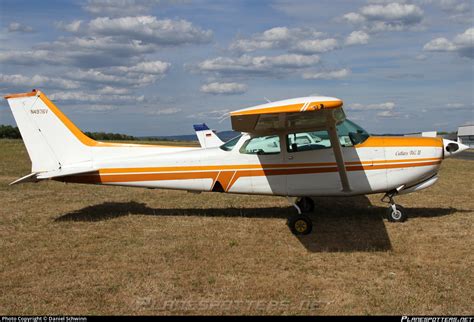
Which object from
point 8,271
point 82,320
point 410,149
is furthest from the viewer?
point 410,149

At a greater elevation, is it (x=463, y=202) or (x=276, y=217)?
(x=276, y=217)

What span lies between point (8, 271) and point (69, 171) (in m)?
3.19

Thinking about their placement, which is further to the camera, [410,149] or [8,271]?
[410,149]

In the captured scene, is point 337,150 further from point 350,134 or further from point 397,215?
point 397,215

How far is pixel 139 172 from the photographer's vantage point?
8719 millimetres

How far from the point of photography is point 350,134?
812 centimetres

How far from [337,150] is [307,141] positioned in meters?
0.84

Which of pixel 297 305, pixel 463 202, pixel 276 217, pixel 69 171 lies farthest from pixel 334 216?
pixel 69 171

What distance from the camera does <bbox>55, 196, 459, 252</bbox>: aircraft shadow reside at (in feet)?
22.9

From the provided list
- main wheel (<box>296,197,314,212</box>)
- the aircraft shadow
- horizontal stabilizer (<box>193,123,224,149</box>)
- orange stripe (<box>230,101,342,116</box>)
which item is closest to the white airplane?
the aircraft shadow

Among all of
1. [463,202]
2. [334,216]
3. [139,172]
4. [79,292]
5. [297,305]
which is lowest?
[463,202]

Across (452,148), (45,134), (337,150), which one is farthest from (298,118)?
(45,134)

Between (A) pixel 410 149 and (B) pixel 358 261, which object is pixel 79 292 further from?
(A) pixel 410 149

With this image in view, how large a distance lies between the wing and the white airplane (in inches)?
1.6
